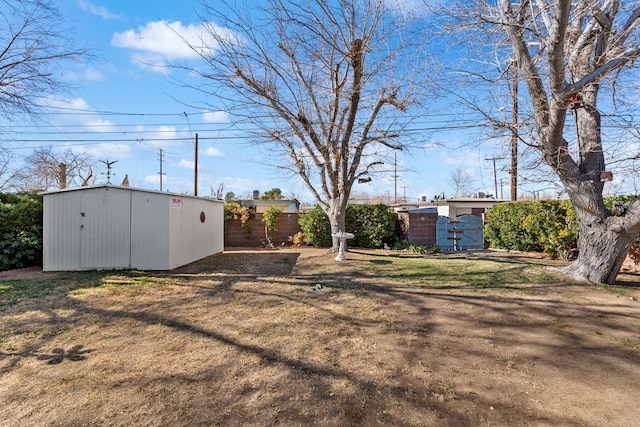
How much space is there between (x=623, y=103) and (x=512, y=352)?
207 inches

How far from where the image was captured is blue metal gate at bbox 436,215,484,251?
39.8ft

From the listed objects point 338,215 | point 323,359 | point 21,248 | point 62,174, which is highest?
point 62,174

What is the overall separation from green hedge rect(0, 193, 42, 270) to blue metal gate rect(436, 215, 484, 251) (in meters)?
12.1

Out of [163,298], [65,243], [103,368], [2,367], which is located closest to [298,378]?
[103,368]

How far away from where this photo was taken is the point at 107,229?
297 inches

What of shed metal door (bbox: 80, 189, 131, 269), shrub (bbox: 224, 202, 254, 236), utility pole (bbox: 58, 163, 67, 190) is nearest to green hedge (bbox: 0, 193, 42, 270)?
shed metal door (bbox: 80, 189, 131, 269)

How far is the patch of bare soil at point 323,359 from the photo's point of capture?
2.21m

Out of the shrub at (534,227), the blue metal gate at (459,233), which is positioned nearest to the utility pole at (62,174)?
the blue metal gate at (459,233)

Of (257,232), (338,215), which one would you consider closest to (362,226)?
(338,215)

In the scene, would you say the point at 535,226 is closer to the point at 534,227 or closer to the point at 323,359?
the point at 534,227

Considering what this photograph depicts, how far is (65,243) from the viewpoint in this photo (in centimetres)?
749

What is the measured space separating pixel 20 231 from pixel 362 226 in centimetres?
983

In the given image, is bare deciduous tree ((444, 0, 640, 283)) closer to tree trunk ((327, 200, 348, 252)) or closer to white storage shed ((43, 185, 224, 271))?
tree trunk ((327, 200, 348, 252))

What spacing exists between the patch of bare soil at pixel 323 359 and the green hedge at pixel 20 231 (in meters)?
4.06
